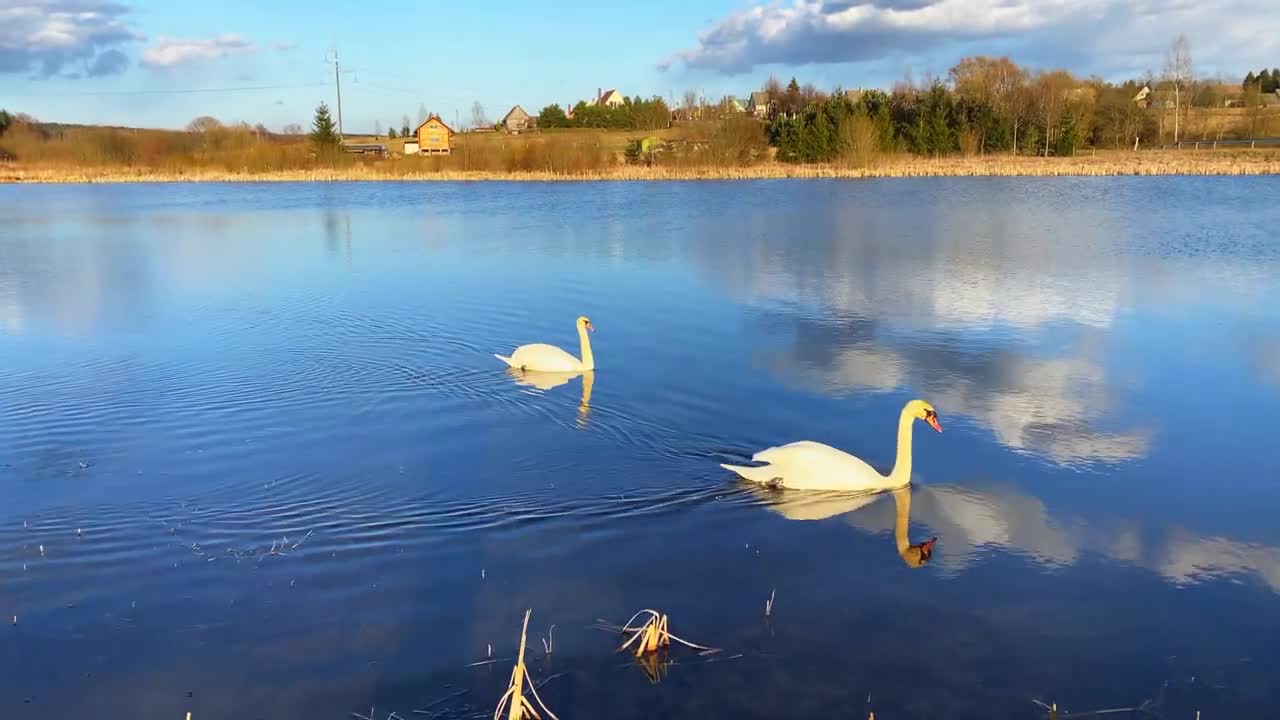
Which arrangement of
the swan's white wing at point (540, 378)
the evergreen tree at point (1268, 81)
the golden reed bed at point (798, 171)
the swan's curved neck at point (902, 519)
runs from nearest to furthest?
1. the swan's curved neck at point (902, 519)
2. the swan's white wing at point (540, 378)
3. the golden reed bed at point (798, 171)
4. the evergreen tree at point (1268, 81)

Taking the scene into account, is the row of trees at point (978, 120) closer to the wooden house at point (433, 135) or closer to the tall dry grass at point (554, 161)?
the tall dry grass at point (554, 161)

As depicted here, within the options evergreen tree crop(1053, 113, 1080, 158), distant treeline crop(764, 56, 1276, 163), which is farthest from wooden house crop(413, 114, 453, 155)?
evergreen tree crop(1053, 113, 1080, 158)

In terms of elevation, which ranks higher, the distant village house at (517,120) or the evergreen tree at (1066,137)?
the distant village house at (517,120)

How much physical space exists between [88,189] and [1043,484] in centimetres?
4769

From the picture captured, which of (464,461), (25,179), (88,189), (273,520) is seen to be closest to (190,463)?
(273,520)

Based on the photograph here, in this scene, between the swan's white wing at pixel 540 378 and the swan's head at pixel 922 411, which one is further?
the swan's white wing at pixel 540 378

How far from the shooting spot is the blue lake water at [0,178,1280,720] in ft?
15.4

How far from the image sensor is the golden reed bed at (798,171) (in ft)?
136

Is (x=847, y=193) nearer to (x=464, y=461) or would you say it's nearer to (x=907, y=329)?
(x=907, y=329)

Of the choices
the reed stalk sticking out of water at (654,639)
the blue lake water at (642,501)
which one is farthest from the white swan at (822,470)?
the reed stalk sticking out of water at (654,639)

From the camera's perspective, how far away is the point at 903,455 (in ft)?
23.3

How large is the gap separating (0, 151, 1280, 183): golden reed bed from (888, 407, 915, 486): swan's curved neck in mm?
36834

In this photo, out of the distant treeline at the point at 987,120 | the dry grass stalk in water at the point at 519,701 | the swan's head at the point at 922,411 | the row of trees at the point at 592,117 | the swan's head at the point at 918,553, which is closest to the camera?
the dry grass stalk in water at the point at 519,701

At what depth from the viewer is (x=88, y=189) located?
4512cm
